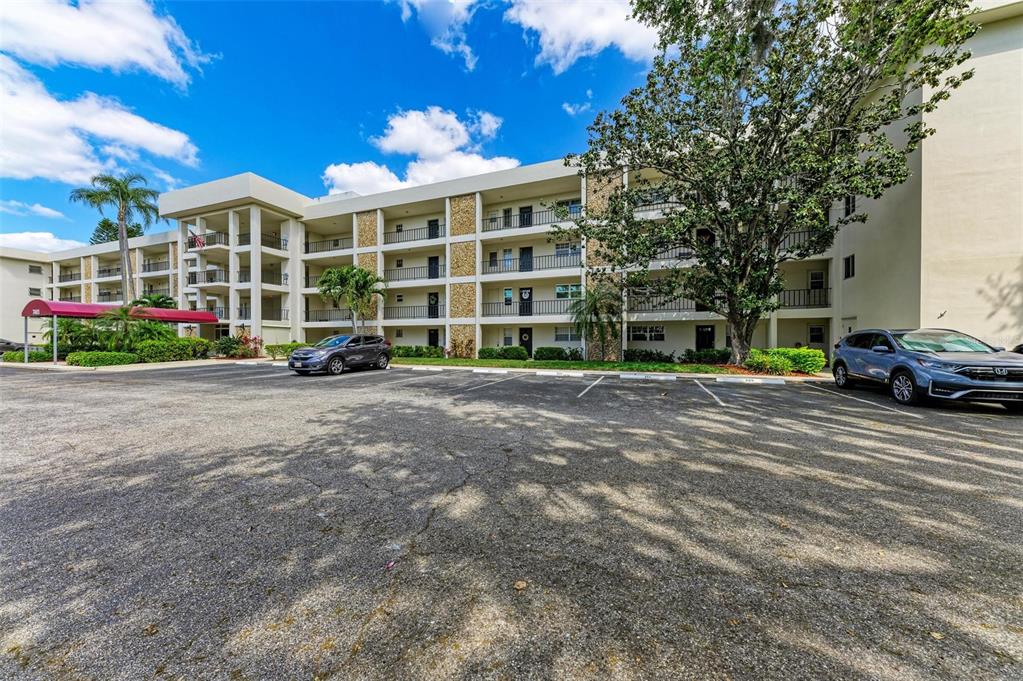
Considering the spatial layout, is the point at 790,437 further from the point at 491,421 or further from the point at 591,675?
the point at 591,675

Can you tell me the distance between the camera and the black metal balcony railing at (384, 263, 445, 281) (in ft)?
88.5

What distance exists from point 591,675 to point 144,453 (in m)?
6.23

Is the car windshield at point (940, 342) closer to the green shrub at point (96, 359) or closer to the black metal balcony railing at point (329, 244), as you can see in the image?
the black metal balcony railing at point (329, 244)

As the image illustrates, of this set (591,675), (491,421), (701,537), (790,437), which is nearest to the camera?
(591,675)

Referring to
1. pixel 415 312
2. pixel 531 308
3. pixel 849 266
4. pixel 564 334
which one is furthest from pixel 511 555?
pixel 415 312

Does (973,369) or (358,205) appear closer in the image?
(973,369)

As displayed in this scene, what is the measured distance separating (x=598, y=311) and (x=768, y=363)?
7.40 metres

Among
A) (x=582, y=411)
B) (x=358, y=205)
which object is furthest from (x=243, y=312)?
(x=582, y=411)

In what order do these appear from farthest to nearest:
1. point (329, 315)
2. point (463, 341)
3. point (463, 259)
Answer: point (329, 315)
point (463, 259)
point (463, 341)

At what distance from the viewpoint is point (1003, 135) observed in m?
12.0

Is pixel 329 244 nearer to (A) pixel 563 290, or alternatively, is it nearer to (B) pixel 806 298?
(A) pixel 563 290

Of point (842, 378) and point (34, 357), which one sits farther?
point (34, 357)

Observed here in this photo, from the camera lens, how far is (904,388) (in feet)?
28.3

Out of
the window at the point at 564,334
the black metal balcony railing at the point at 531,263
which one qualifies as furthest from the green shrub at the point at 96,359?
the window at the point at 564,334
